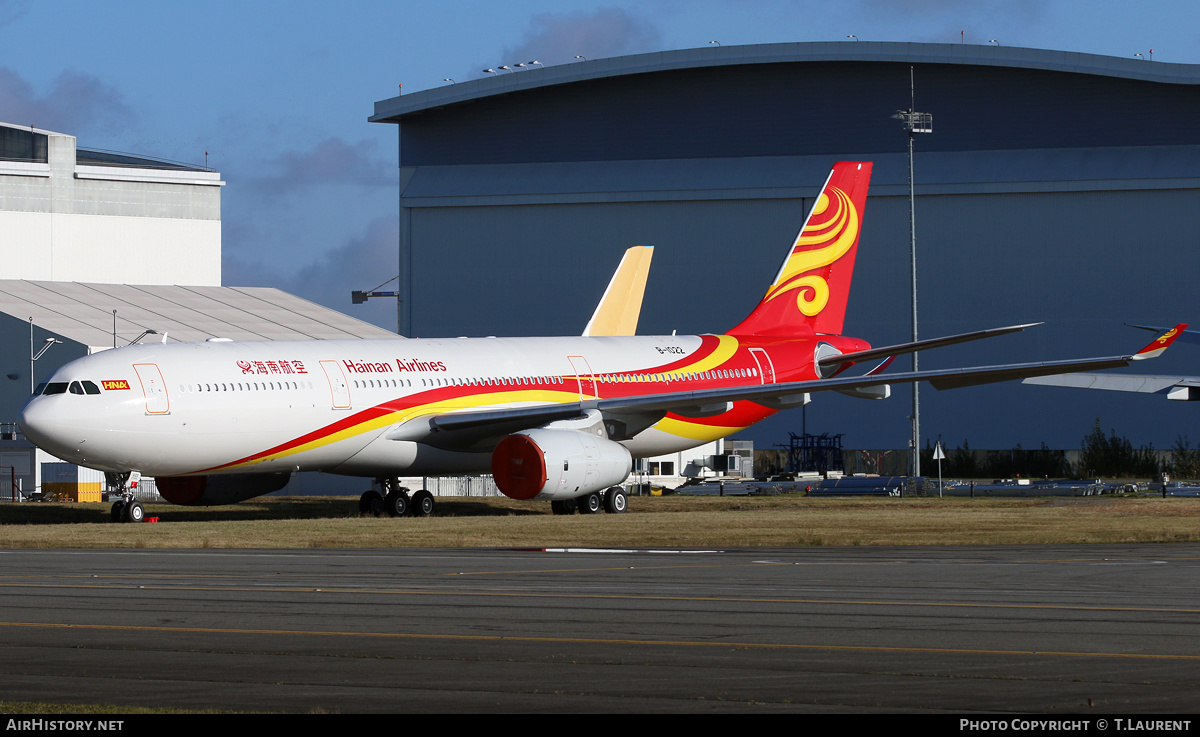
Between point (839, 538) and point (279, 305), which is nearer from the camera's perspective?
point (839, 538)

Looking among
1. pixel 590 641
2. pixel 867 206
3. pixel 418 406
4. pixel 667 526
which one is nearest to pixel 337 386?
pixel 418 406

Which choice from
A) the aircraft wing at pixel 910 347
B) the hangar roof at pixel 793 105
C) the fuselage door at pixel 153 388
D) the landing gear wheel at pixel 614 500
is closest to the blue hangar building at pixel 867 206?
the hangar roof at pixel 793 105

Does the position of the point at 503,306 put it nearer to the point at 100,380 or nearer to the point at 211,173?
the point at 211,173

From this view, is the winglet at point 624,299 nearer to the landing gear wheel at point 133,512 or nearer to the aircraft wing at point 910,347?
the aircraft wing at point 910,347

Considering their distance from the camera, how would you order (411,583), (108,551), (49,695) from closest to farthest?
(49,695) < (411,583) < (108,551)

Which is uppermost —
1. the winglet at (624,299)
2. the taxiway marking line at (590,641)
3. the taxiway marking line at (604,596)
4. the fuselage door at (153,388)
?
the winglet at (624,299)

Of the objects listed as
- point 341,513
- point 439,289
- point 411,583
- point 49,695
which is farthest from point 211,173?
point 49,695

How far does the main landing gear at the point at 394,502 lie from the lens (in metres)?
35.2

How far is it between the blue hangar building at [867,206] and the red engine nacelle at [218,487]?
35567 mm

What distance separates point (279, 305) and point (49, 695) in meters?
56.9

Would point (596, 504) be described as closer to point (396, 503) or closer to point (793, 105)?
point (396, 503)

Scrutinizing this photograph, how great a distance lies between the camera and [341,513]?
36.1m

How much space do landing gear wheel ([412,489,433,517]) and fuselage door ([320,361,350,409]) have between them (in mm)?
3864
